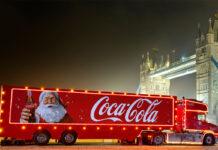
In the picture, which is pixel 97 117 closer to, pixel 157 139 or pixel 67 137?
pixel 67 137

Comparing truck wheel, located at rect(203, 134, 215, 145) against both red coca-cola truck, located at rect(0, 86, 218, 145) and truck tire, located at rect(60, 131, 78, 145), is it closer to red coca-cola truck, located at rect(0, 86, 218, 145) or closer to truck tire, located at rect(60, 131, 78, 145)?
red coca-cola truck, located at rect(0, 86, 218, 145)

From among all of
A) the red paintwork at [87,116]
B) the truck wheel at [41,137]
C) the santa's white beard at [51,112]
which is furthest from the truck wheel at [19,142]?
the santa's white beard at [51,112]

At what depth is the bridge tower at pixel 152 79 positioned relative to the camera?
83.0 m

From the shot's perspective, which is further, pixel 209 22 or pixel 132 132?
pixel 209 22

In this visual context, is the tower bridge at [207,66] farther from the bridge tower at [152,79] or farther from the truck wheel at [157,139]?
the truck wheel at [157,139]

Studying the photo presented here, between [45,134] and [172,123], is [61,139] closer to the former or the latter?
[45,134]

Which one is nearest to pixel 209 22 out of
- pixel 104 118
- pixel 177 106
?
pixel 177 106

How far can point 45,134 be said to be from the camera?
673 inches

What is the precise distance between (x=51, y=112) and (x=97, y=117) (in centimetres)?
265

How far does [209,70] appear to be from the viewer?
164 ft

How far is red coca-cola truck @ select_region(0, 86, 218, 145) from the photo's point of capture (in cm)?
1659

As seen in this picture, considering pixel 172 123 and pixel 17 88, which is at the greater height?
pixel 17 88

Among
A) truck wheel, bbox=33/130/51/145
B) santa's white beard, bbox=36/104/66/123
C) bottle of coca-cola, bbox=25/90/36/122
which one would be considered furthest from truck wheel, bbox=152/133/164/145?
bottle of coca-cola, bbox=25/90/36/122

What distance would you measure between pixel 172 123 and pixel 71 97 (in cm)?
662
